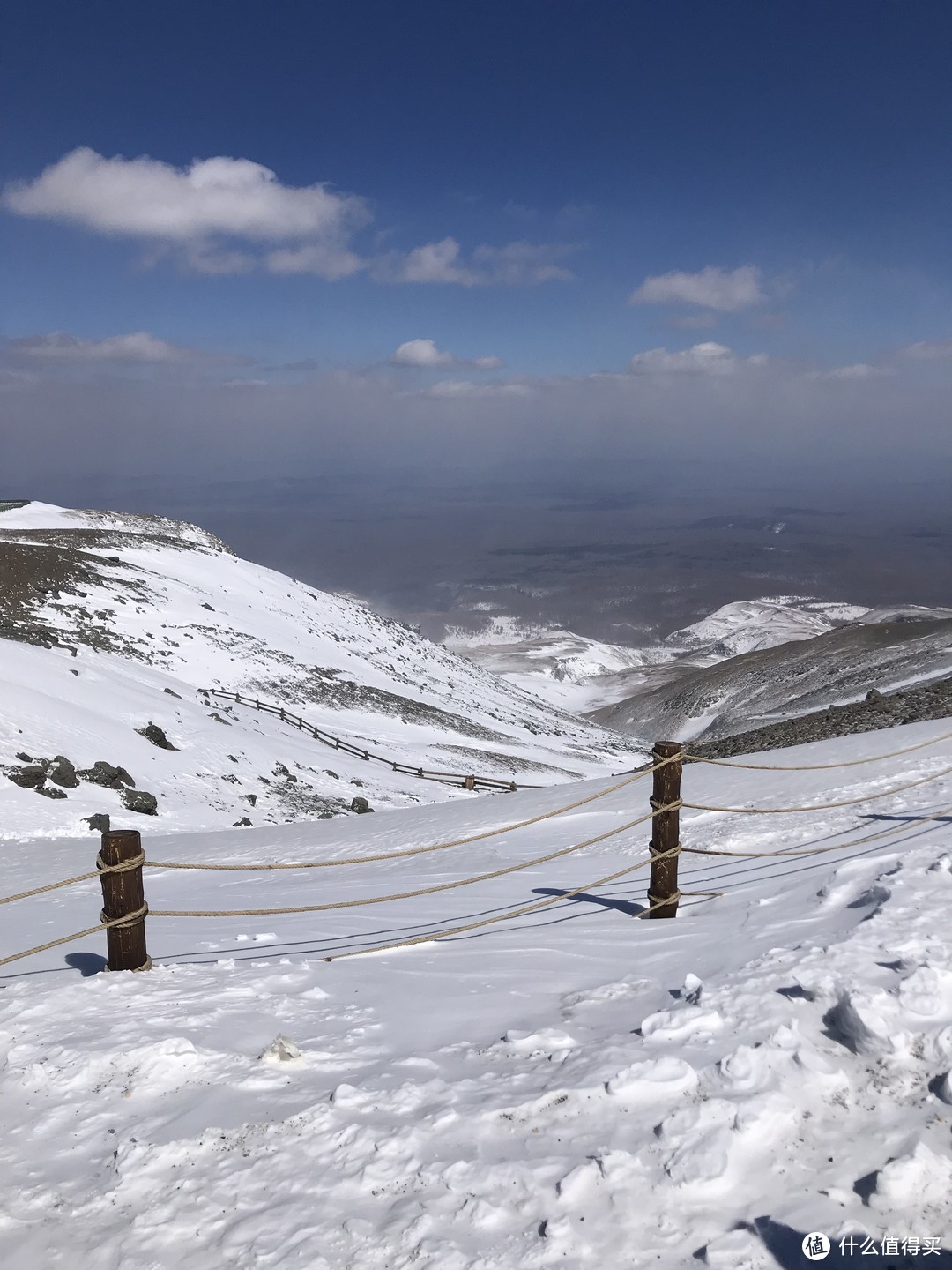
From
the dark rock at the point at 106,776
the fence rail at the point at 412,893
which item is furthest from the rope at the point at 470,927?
the dark rock at the point at 106,776

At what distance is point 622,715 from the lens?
2313 inches

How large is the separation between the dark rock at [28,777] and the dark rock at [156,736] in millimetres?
4419

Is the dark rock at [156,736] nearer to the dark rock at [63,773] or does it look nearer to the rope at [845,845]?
the dark rock at [63,773]

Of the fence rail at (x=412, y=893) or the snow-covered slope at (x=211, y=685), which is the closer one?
the fence rail at (x=412, y=893)

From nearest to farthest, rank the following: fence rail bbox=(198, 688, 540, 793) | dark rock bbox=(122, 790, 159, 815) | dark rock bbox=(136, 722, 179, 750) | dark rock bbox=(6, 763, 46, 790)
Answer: dark rock bbox=(6, 763, 46, 790) → dark rock bbox=(122, 790, 159, 815) → dark rock bbox=(136, 722, 179, 750) → fence rail bbox=(198, 688, 540, 793)

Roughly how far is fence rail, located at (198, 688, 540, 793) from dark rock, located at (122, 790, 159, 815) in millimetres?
9601

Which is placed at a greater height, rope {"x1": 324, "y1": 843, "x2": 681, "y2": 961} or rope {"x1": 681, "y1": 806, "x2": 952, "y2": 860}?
rope {"x1": 681, "y1": 806, "x2": 952, "y2": 860}

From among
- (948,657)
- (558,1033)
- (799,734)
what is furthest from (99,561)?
(558,1033)

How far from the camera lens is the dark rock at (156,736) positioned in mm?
20047

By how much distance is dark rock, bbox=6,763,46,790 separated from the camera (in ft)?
49.4

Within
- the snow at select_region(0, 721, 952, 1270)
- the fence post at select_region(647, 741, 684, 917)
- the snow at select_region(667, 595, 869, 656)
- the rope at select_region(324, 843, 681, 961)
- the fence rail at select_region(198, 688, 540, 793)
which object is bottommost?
the fence rail at select_region(198, 688, 540, 793)

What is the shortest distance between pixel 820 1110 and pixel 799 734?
16.3 metres

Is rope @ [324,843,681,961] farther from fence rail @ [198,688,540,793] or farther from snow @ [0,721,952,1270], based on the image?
fence rail @ [198,688,540,793]

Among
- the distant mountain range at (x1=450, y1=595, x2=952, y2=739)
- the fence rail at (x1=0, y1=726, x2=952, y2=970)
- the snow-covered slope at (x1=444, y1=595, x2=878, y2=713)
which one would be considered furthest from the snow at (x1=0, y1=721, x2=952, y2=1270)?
the snow-covered slope at (x1=444, y1=595, x2=878, y2=713)
